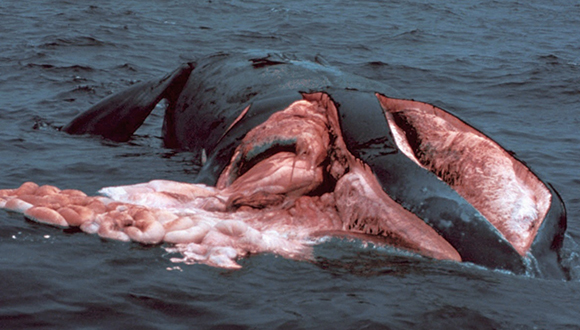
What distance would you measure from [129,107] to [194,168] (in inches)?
47.2

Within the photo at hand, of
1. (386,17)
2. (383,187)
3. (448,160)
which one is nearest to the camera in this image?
(383,187)

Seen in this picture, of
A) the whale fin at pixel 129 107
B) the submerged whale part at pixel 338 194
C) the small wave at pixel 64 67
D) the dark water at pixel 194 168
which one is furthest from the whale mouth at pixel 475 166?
the small wave at pixel 64 67

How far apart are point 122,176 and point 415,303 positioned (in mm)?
3501

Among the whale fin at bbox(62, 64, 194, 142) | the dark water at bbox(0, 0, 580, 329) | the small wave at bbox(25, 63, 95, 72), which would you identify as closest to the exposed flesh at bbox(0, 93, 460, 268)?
the dark water at bbox(0, 0, 580, 329)

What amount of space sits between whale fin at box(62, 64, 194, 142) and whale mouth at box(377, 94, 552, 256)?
2.74m

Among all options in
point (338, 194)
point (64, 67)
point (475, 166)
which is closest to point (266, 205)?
point (338, 194)

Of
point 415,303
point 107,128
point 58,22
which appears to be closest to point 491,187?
point 415,303

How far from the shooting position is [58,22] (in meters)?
15.8

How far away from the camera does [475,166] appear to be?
5.24 m

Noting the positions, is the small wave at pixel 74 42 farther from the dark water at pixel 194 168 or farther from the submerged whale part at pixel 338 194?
the submerged whale part at pixel 338 194

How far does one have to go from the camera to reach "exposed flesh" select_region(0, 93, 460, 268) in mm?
4414

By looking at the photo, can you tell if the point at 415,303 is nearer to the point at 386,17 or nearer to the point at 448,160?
the point at 448,160

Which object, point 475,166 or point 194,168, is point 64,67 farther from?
point 475,166

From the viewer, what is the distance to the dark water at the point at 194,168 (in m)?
3.62
